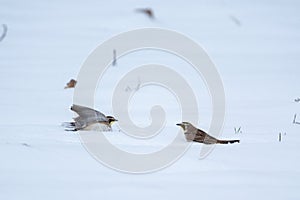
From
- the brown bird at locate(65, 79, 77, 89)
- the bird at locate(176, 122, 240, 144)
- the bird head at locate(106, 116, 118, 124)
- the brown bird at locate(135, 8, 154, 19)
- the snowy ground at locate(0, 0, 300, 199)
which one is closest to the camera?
the snowy ground at locate(0, 0, 300, 199)

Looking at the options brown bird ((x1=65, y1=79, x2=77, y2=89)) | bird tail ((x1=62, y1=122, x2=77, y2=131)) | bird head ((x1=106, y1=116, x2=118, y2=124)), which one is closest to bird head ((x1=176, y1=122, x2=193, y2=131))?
bird head ((x1=106, y1=116, x2=118, y2=124))

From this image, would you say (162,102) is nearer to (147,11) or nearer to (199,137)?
(199,137)

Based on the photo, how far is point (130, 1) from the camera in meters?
7.44

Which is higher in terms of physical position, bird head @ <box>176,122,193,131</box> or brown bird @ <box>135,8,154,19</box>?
brown bird @ <box>135,8,154,19</box>

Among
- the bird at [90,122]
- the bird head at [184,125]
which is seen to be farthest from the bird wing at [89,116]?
the bird head at [184,125]

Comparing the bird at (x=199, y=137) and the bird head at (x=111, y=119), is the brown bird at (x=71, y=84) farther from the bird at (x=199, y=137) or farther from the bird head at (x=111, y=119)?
the bird at (x=199, y=137)

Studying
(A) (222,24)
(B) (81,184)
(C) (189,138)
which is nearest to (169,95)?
(C) (189,138)

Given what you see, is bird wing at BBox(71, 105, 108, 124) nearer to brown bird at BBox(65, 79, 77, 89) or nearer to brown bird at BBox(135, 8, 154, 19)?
brown bird at BBox(65, 79, 77, 89)

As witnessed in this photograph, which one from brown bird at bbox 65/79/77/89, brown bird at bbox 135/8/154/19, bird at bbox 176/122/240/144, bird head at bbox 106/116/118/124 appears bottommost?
bird at bbox 176/122/240/144

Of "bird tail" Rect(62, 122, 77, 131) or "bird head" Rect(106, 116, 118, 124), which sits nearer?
"bird tail" Rect(62, 122, 77, 131)

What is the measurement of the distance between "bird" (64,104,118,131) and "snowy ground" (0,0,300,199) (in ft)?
0.22

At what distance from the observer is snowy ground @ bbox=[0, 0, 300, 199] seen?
106 inches

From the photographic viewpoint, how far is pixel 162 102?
14.6 ft

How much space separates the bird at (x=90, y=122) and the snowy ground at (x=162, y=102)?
2.6 inches
